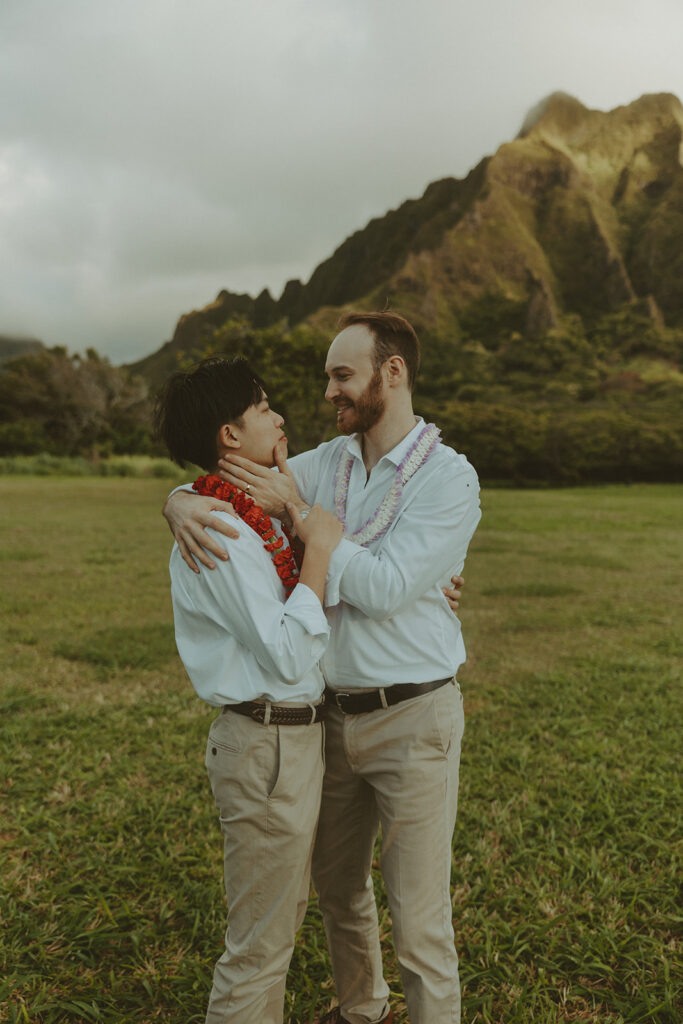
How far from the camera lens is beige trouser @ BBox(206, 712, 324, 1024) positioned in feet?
6.22

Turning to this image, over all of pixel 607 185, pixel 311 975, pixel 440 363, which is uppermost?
pixel 607 185

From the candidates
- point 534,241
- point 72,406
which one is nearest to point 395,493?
point 72,406

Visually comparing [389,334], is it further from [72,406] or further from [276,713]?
[72,406]

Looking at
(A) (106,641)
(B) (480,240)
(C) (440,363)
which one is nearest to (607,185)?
(B) (480,240)

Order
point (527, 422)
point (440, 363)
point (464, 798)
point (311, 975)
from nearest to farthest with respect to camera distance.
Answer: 1. point (311, 975)
2. point (464, 798)
3. point (527, 422)
4. point (440, 363)

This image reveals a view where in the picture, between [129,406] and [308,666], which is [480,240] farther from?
[308,666]

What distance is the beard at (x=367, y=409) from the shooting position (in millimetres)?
2254

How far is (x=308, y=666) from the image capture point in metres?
1.80

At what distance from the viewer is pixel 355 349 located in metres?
2.23

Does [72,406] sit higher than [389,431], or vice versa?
[72,406]

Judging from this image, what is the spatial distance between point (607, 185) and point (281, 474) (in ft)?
631

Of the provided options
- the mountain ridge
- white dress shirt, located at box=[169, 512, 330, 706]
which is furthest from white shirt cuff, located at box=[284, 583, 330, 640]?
the mountain ridge

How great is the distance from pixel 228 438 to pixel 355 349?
519mm

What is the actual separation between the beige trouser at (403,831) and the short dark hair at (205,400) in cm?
98
